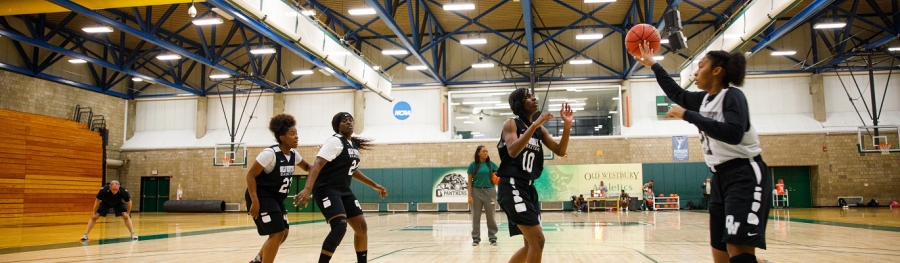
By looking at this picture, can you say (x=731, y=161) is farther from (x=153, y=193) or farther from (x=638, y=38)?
(x=153, y=193)

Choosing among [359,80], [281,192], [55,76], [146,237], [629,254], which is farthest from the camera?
[55,76]

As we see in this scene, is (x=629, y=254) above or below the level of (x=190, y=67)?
below

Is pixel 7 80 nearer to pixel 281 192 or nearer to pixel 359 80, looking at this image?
pixel 359 80

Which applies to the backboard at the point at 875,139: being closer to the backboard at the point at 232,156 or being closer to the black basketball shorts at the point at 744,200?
the black basketball shorts at the point at 744,200

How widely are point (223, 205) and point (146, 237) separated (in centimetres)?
1637

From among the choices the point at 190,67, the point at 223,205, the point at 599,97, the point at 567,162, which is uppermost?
the point at 190,67

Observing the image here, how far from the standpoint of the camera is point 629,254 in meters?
7.16

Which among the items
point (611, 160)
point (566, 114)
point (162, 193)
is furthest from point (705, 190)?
point (162, 193)

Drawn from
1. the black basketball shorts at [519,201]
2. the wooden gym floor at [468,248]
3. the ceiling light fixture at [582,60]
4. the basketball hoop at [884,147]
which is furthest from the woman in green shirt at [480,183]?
the basketball hoop at [884,147]

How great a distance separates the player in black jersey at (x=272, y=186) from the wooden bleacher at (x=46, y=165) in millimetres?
20928

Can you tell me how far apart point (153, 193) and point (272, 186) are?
27023mm

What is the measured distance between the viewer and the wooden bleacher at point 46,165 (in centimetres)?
2088

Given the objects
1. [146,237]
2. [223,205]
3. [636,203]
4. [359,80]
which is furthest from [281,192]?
[223,205]

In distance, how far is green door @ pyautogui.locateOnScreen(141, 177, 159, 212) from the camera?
28516 millimetres
